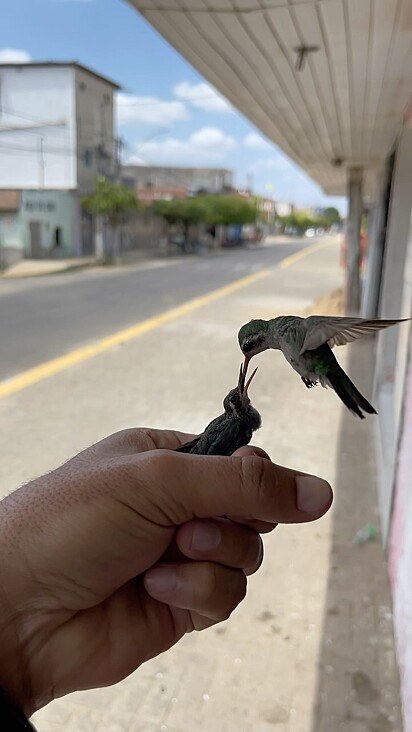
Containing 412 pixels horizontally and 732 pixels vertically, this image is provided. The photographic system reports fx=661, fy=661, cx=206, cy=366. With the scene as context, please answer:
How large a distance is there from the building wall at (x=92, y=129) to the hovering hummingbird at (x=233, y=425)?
53.5 feet

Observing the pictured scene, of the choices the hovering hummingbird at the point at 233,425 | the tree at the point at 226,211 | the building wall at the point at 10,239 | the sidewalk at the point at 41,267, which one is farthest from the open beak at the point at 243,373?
the tree at the point at 226,211

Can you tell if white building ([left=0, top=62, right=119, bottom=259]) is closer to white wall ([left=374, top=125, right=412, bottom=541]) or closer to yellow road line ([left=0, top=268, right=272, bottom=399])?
yellow road line ([left=0, top=268, right=272, bottom=399])

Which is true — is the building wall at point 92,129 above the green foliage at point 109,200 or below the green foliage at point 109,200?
above

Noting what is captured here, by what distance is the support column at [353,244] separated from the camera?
11398 mm

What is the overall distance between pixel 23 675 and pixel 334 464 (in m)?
4.09

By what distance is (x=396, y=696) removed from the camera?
2.74 meters

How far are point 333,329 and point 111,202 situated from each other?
2419cm

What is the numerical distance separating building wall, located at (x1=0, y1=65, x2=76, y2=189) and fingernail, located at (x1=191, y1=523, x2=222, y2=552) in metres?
13.4

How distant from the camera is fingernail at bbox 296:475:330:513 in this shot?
1.08 metres

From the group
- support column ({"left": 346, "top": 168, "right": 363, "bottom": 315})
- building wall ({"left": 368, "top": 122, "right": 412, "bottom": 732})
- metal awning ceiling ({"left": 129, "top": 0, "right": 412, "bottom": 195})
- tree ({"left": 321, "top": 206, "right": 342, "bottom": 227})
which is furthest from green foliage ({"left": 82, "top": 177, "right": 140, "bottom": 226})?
tree ({"left": 321, "top": 206, "right": 342, "bottom": 227})

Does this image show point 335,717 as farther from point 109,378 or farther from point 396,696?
point 109,378

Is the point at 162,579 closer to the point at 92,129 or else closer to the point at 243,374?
the point at 243,374

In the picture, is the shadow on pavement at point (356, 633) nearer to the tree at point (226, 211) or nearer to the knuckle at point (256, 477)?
the knuckle at point (256, 477)

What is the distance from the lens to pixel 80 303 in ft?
44.7
